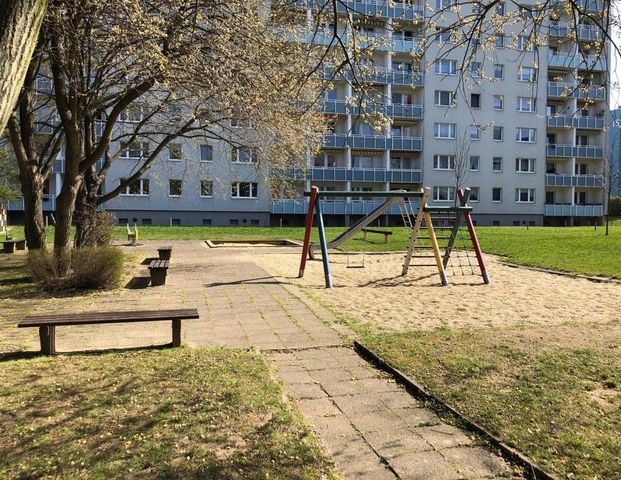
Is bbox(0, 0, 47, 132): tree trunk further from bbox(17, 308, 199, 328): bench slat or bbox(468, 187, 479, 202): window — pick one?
bbox(468, 187, 479, 202): window

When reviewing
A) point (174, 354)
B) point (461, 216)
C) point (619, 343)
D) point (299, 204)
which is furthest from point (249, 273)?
point (299, 204)

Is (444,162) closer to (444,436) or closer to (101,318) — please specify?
(101,318)

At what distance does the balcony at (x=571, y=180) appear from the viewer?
5066 cm

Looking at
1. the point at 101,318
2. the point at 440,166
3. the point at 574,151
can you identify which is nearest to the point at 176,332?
the point at 101,318

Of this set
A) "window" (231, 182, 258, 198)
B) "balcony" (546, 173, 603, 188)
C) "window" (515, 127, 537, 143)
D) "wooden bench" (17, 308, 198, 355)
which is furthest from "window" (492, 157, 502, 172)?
"wooden bench" (17, 308, 198, 355)

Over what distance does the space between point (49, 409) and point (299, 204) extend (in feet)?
131

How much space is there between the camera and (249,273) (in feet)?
42.4

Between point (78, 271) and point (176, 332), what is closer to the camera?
point (176, 332)

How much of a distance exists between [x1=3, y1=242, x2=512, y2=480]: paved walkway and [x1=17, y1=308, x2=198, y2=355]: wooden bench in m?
0.34

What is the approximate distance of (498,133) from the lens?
49312mm

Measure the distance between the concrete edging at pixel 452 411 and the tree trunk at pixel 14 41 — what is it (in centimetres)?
325

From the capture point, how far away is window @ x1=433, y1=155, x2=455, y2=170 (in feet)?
157

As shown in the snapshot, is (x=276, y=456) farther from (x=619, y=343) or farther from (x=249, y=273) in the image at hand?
(x=249, y=273)

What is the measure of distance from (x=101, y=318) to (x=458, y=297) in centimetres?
631
